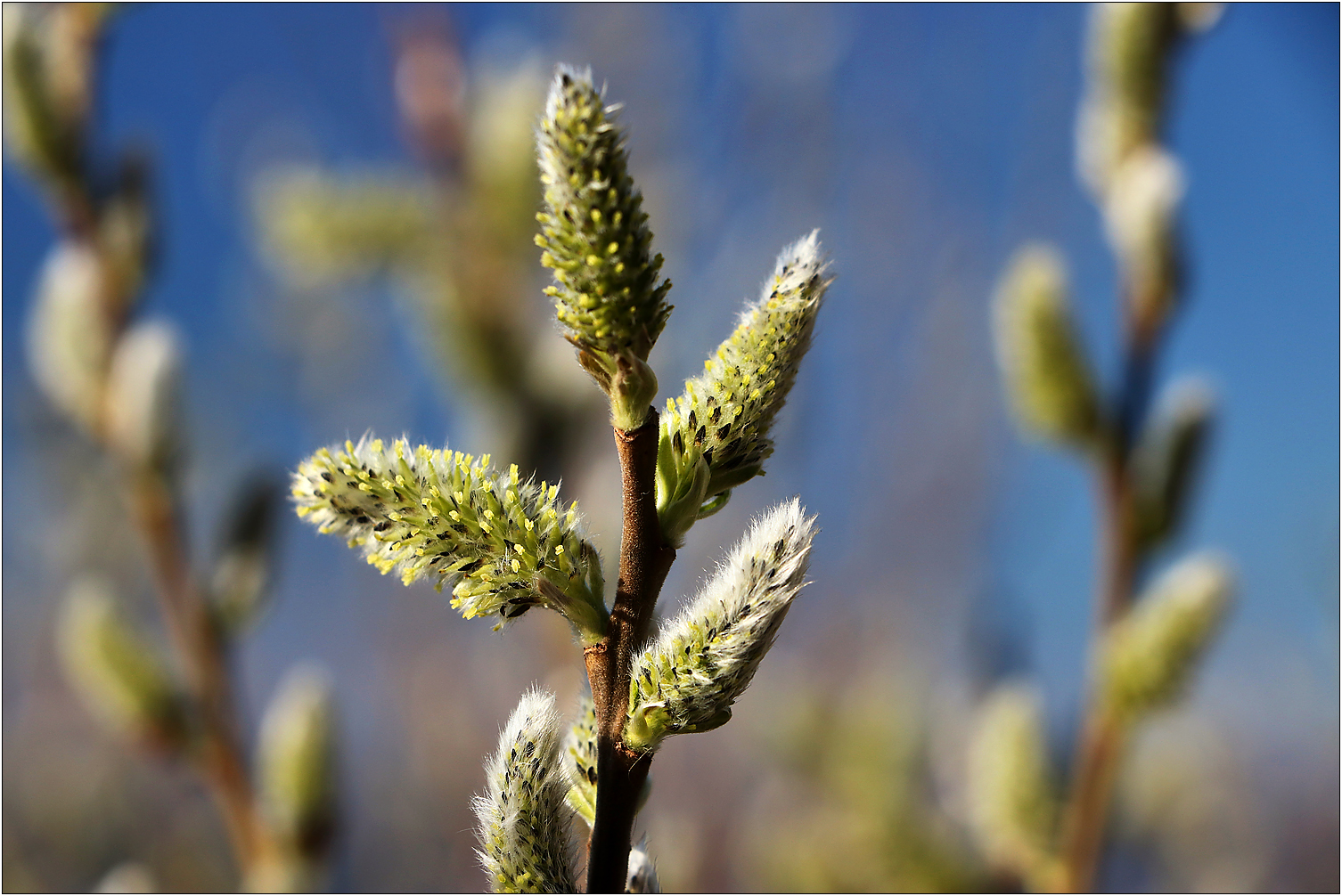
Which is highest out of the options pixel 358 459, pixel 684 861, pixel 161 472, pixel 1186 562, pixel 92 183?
pixel 92 183

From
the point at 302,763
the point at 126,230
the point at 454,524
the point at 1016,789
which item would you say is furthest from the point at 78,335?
the point at 1016,789

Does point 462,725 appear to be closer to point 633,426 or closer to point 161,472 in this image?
point 161,472

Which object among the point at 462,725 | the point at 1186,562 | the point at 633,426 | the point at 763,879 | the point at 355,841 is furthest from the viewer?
the point at 355,841

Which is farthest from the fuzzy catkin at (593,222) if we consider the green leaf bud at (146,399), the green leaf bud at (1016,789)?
the green leaf bud at (146,399)

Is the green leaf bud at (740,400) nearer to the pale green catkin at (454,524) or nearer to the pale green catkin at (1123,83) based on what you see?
the pale green catkin at (454,524)

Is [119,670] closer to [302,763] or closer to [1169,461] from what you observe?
[302,763]

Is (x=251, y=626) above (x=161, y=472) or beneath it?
beneath

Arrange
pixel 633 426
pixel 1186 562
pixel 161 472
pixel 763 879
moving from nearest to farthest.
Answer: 1. pixel 633 426
2. pixel 1186 562
3. pixel 161 472
4. pixel 763 879

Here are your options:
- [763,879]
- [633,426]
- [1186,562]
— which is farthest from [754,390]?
[763,879]

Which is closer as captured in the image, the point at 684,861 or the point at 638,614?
the point at 638,614

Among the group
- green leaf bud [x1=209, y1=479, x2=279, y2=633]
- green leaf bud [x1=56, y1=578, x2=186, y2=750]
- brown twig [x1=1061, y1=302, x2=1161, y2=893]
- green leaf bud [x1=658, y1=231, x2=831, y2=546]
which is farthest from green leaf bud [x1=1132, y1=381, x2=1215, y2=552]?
green leaf bud [x1=56, y1=578, x2=186, y2=750]
